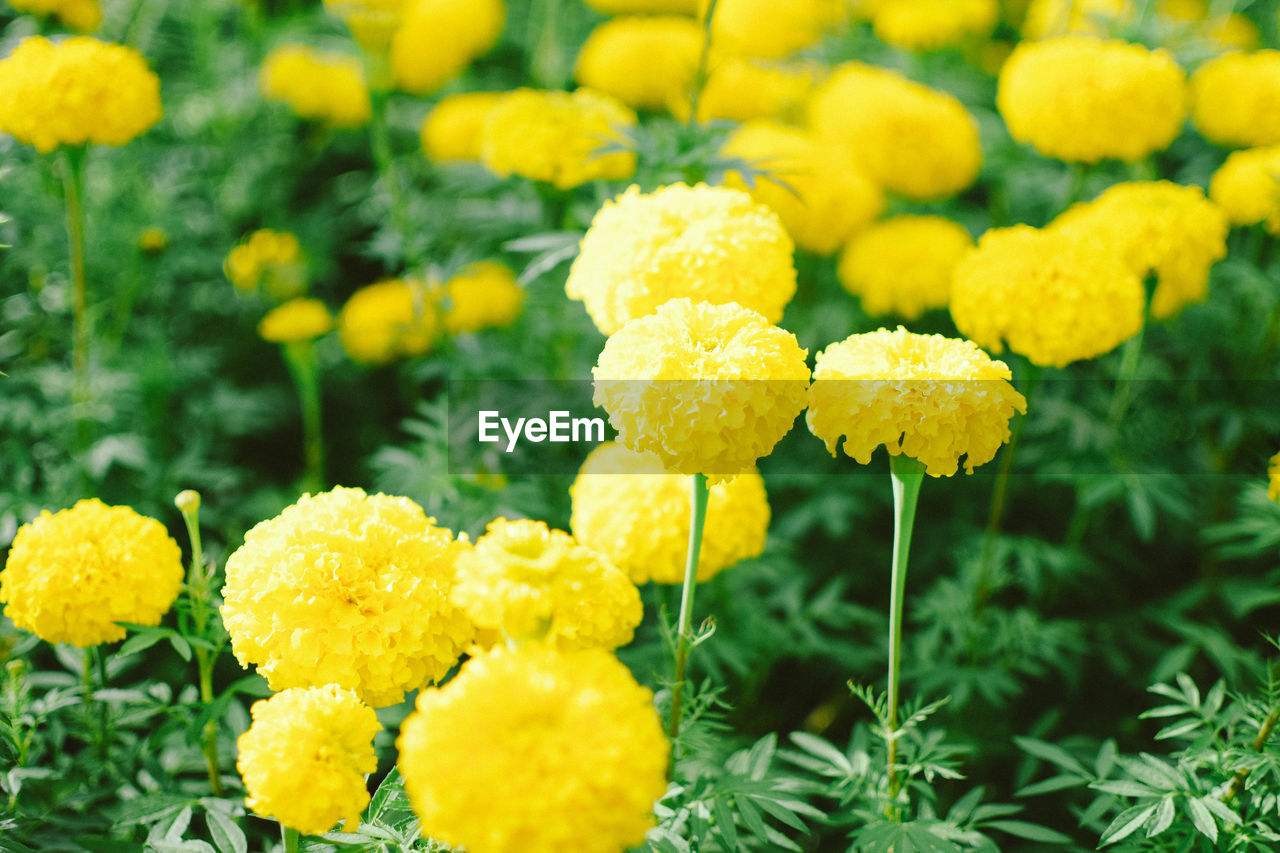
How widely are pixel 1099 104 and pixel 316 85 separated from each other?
105 inches

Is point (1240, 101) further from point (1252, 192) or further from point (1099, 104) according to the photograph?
point (1099, 104)

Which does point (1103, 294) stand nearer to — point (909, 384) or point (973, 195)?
point (909, 384)

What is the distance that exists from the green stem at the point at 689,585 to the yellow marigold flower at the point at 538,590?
16 centimetres

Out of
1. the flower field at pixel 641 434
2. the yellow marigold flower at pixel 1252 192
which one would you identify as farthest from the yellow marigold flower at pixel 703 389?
the yellow marigold flower at pixel 1252 192

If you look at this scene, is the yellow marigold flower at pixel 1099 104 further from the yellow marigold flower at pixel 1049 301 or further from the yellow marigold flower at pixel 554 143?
the yellow marigold flower at pixel 554 143

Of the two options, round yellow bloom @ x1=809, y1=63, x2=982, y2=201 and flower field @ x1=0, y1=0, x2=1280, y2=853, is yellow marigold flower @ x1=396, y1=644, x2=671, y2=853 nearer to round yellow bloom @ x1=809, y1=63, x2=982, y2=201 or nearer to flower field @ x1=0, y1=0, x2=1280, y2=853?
flower field @ x1=0, y1=0, x2=1280, y2=853

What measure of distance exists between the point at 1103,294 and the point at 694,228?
2.74ft

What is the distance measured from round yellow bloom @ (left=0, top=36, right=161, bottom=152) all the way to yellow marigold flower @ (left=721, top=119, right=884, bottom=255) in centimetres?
147

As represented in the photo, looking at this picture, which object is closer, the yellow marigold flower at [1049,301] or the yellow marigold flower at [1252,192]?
the yellow marigold flower at [1049,301]

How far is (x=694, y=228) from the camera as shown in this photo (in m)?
1.64

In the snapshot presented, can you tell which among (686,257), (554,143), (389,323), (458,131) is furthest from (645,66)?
(686,257)

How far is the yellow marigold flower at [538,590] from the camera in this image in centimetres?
111

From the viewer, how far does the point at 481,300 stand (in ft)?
9.70

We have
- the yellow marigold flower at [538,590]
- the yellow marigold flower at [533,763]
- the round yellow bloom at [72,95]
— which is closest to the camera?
the yellow marigold flower at [533,763]
